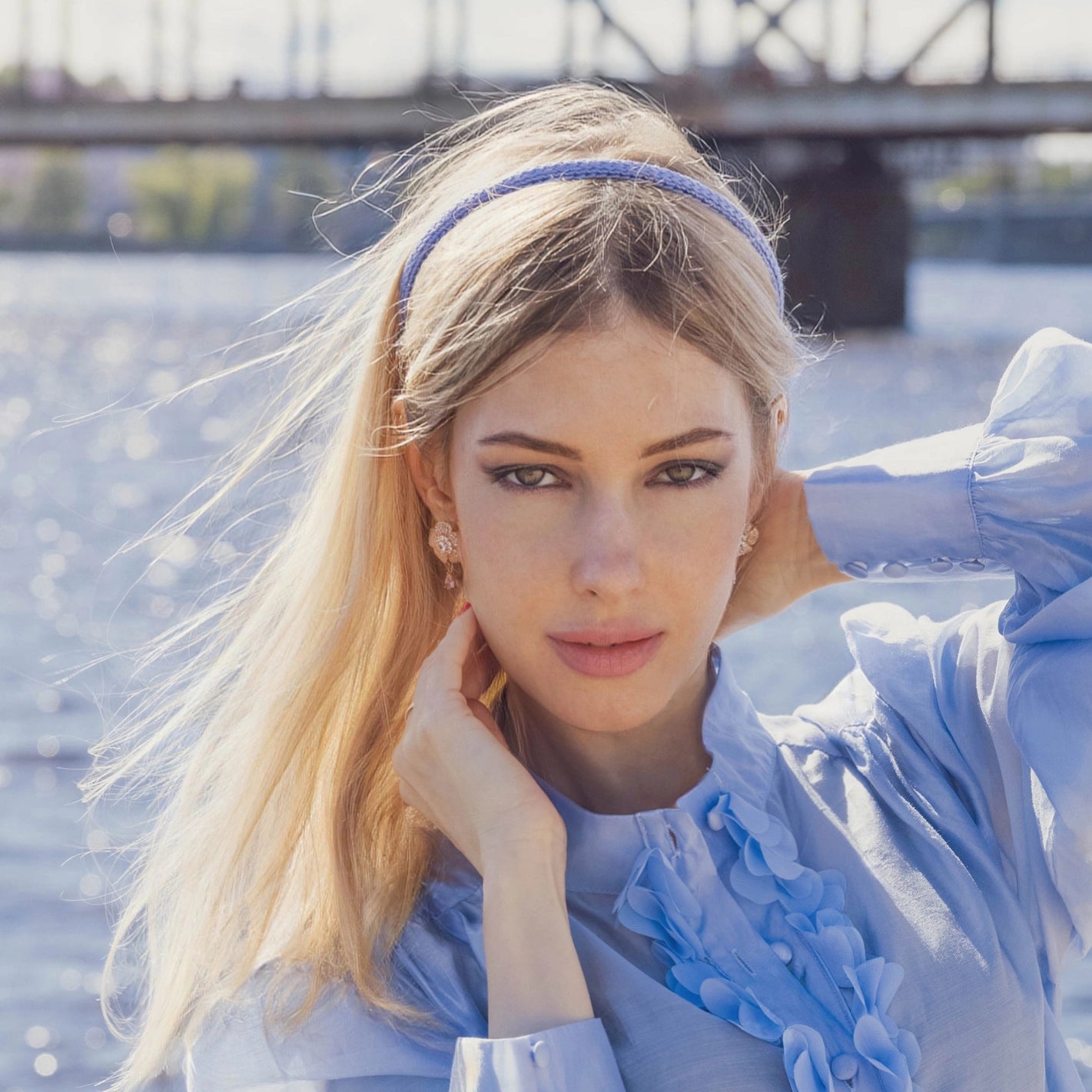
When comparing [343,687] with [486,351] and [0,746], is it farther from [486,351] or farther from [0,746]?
[0,746]

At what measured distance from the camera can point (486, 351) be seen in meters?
2.11

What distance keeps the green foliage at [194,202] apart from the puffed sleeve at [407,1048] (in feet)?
264

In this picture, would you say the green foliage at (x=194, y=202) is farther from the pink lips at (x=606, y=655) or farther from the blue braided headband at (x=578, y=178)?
the pink lips at (x=606, y=655)

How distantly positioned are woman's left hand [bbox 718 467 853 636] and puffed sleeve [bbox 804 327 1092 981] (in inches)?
1.0

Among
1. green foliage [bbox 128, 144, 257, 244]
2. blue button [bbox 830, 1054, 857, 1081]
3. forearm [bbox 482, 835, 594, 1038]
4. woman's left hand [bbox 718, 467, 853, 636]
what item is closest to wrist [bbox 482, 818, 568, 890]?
forearm [bbox 482, 835, 594, 1038]

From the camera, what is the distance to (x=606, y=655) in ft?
6.97

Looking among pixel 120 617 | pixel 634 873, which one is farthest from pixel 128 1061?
pixel 120 617

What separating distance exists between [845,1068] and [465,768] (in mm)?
554

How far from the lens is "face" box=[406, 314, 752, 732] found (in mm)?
2080

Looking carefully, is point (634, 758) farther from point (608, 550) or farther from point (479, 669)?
point (608, 550)

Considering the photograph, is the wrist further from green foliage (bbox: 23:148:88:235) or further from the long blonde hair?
green foliage (bbox: 23:148:88:235)

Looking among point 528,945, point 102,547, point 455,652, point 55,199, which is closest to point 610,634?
point 455,652

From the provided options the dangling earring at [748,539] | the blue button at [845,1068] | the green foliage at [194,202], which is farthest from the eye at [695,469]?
the green foliage at [194,202]

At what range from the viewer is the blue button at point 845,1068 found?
204 centimetres
